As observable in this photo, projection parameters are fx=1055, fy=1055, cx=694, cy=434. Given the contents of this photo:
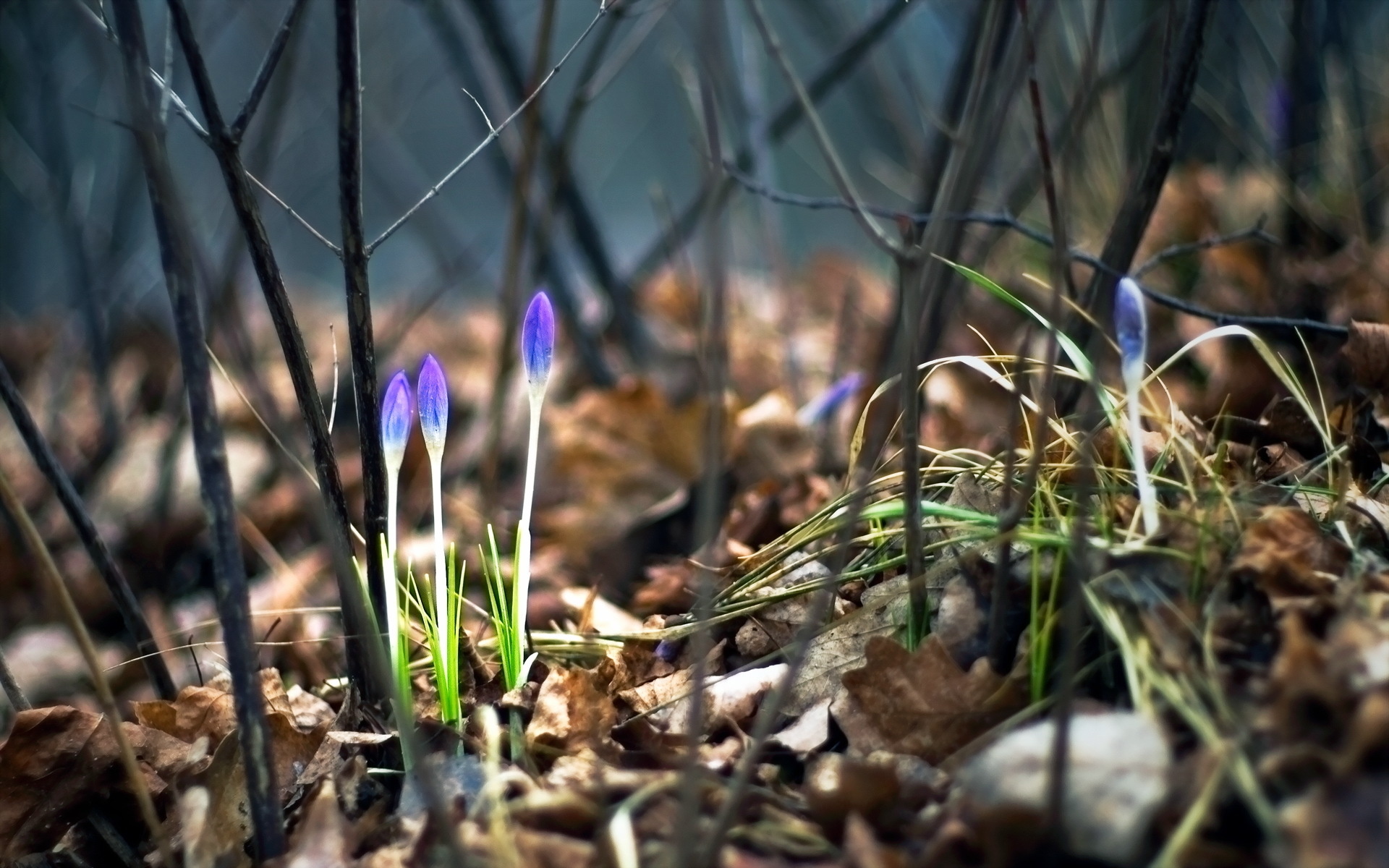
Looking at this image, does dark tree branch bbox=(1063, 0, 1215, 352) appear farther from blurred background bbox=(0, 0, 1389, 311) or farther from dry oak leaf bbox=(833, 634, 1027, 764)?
dry oak leaf bbox=(833, 634, 1027, 764)

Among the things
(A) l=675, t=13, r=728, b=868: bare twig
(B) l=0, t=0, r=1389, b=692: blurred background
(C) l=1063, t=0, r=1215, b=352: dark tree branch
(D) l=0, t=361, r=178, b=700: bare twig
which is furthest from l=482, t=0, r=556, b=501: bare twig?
(C) l=1063, t=0, r=1215, b=352: dark tree branch

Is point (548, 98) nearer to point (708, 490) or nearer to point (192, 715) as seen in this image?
point (192, 715)

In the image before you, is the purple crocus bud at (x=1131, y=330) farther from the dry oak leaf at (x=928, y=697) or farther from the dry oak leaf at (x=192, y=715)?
the dry oak leaf at (x=192, y=715)

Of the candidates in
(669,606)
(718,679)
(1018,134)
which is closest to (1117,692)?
(718,679)

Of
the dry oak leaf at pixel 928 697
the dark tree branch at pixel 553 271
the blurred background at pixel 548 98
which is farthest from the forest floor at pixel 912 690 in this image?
the dark tree branch at pixel 553 271

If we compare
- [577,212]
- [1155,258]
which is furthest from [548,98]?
[1155,258]

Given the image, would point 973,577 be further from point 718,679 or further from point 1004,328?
point 1004,328
